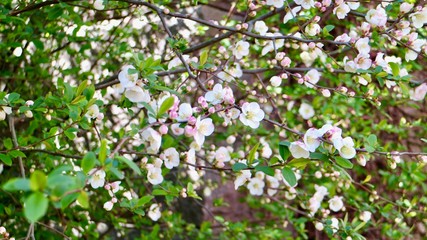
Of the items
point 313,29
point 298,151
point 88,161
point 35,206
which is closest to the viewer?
point 35,206

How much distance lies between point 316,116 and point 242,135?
12.2 inches

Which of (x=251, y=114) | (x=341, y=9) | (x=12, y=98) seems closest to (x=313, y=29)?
(x=341, y=9)

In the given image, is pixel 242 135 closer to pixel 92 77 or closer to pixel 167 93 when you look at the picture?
pixel 92 77

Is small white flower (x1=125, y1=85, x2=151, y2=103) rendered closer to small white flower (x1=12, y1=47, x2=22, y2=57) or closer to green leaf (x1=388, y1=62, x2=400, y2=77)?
green leaf (x1=388, y1=62, x2=400, y2=77)

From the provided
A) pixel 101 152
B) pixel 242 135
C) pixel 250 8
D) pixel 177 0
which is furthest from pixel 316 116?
pixel 101 152

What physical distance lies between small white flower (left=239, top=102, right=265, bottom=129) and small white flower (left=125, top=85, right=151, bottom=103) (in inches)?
8.2

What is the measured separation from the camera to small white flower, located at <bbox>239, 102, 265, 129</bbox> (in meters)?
1.29

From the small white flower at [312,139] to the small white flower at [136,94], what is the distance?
0.35 m

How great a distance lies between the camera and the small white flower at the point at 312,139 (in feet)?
3.75

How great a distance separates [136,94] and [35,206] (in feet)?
1.96

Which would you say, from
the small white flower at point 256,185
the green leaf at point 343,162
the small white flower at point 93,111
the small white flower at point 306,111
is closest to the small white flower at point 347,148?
the green leaf at point 343,162

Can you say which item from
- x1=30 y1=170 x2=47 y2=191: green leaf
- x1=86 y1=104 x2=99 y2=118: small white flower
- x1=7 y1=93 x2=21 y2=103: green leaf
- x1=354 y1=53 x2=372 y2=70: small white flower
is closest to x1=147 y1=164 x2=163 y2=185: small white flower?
x1=86 y1=104 x2=99 y2=118: small white flower

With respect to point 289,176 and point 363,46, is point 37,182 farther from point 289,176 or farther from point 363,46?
point 363,46

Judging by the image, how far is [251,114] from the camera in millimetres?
1302
